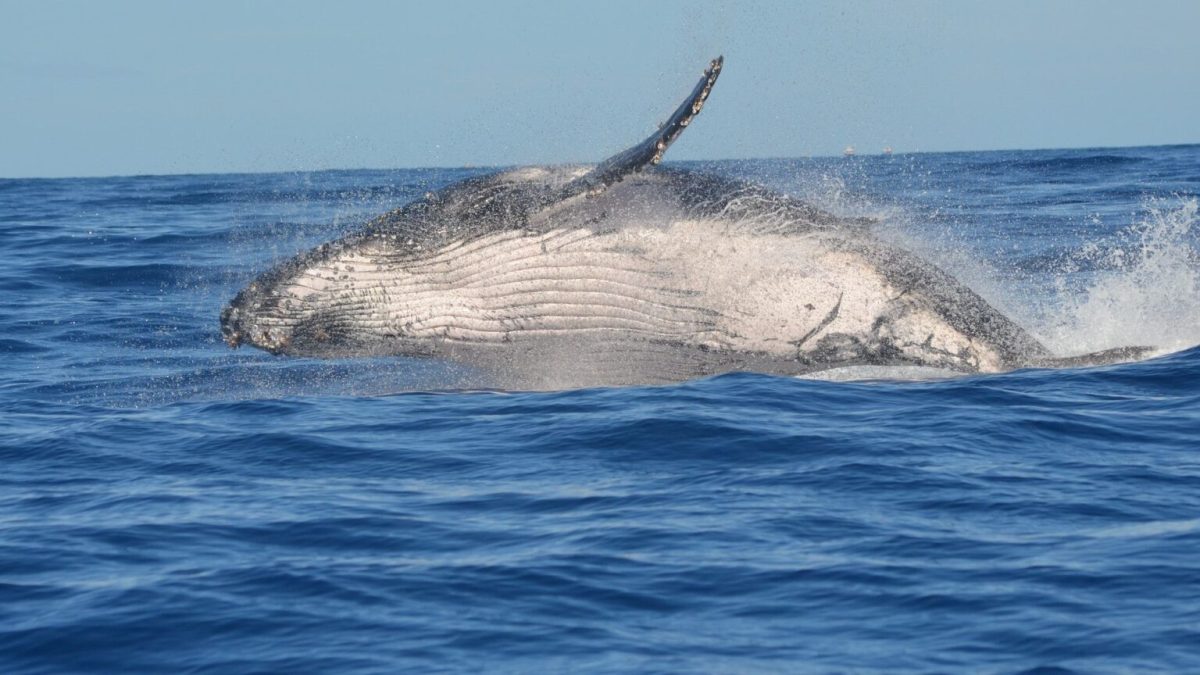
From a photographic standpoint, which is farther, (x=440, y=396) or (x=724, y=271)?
(x=440, y=396)

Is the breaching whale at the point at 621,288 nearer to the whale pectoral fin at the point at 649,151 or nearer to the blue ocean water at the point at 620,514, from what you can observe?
the whale pectoral fin at the point at 649,151

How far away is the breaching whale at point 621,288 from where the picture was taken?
12398 millimetres

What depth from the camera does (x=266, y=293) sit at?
1290cm

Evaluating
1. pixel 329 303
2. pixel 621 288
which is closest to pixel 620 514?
pixel 621 288

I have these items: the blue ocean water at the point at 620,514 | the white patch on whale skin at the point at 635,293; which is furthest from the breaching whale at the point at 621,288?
the blue ocean water at the point at 620,514

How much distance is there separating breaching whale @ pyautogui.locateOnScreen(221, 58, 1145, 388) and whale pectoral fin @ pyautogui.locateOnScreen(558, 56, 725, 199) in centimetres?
3

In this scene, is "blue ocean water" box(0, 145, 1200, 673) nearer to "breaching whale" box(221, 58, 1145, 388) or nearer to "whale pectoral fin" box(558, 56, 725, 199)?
"breaching whale" box(221, 58, 1145, 388)

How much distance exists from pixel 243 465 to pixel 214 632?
3984mm

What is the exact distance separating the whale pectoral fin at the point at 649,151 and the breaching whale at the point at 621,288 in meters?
0.03

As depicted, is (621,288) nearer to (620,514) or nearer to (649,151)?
(649,151)

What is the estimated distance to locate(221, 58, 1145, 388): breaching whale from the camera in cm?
1240

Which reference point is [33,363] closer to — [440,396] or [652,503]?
[440,396]

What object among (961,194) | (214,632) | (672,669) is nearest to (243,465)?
(214,632)

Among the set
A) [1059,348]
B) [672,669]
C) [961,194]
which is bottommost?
[672,669]
